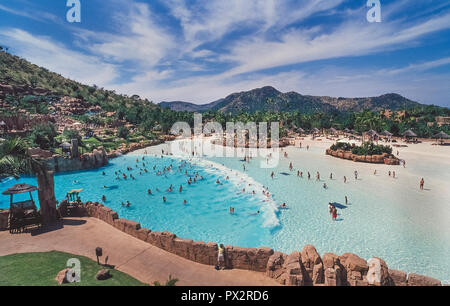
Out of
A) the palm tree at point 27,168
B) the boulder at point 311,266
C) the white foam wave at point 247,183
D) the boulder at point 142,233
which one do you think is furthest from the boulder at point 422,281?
the palm tree at point 27,168

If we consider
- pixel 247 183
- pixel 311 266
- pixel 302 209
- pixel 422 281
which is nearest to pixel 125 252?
pixel 311 266

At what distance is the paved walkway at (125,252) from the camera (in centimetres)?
831

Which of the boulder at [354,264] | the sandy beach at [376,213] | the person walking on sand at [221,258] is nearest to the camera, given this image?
the boulder at [354,264]

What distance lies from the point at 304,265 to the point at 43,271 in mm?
9572

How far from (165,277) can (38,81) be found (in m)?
108

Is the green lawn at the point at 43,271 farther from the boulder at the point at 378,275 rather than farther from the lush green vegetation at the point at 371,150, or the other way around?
the lush green vegetation at the point at 371,150

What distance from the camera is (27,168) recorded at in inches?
450

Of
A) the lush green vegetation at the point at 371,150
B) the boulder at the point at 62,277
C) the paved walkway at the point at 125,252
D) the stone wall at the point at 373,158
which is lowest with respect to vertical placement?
the paved walkway at the point at 125,252

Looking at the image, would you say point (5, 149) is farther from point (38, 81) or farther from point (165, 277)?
point (38, 81)

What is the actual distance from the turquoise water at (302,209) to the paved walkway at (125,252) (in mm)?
6050

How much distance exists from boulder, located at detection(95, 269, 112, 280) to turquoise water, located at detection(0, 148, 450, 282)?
8505mm

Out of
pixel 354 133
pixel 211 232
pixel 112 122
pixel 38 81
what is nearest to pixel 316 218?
pixel 211 232

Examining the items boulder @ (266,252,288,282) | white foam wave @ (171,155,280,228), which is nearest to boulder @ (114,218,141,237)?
boulder @ (266,252,288,282)
